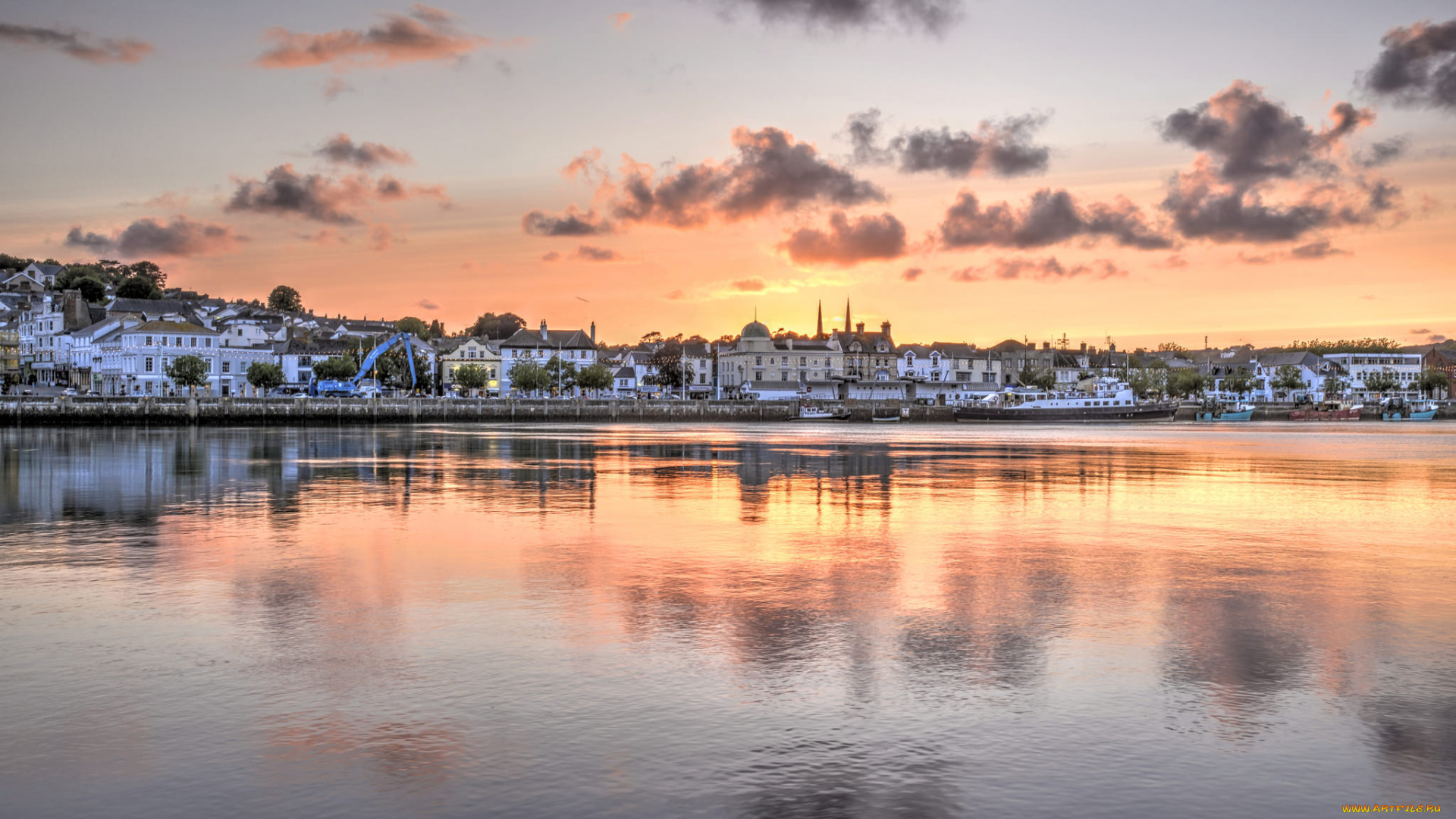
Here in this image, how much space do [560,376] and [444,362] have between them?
2334 centimetres

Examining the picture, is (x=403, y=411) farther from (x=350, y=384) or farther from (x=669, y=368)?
(x=669, y=368)

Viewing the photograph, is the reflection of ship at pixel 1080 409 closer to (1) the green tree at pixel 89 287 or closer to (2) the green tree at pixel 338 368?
(2) the green tree at pixel 338 368

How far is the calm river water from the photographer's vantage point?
802cm

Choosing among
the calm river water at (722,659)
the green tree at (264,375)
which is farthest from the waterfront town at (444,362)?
the calm river water at (722,659)

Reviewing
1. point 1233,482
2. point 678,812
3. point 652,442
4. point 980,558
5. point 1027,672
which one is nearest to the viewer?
point 678,812

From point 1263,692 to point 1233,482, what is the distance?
27.0 meters

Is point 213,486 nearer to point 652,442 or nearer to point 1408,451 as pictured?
point 652,442

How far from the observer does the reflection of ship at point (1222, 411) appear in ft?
461

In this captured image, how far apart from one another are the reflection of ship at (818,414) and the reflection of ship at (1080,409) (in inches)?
623

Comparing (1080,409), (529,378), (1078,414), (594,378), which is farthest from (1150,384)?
(529,378)

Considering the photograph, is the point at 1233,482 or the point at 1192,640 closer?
the point at 1192,640

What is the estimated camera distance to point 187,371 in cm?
12081

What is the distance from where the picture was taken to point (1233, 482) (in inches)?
1373

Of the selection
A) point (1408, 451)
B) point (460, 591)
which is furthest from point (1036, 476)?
point (1408, 451)
